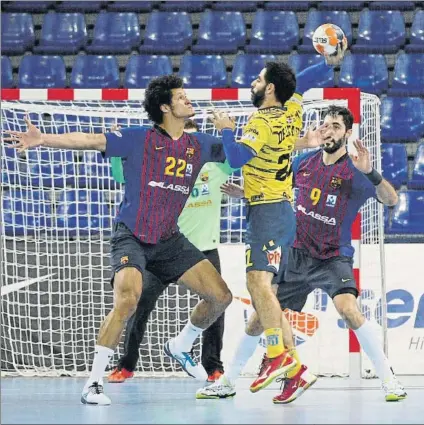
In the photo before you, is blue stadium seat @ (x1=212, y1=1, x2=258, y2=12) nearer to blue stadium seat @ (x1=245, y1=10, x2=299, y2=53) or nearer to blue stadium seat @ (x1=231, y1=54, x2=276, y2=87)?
blue stadium seat @ (x1=245, y1=10, x2=299, y2=53)

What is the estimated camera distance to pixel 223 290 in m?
6.21

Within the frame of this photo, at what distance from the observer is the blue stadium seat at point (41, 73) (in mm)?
12570

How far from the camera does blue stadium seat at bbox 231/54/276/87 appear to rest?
1219 centimetres

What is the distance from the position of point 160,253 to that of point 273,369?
113cm

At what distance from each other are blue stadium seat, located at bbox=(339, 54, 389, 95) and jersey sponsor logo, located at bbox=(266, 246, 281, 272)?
656 cm

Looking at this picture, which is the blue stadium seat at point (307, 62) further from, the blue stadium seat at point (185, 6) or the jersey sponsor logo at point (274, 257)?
the jersey sponsor logo at point (274, 257)

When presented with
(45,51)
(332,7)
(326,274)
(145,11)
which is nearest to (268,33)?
(332,7)

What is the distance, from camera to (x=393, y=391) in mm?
6109

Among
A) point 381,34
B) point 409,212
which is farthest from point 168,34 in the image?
point 409,212

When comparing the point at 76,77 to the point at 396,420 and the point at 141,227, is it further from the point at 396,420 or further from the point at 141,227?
the point at 396,420

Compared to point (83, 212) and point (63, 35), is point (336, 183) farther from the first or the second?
point (63, 35)

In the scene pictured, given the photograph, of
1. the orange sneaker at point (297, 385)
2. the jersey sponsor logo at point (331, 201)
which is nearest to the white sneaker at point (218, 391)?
the orange sneaker at point (297, 385)

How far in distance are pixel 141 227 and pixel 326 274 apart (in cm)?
137

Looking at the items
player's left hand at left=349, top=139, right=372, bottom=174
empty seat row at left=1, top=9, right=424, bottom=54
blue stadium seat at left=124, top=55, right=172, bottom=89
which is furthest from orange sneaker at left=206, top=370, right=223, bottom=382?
empty seat row at left=1, top=9, right=424, bottom=54
